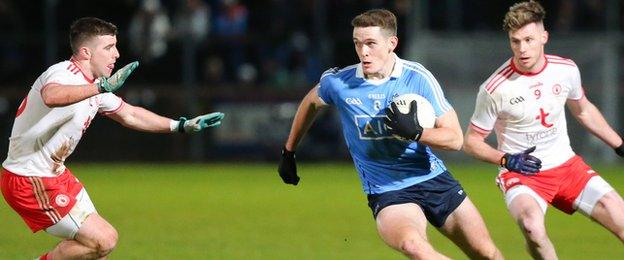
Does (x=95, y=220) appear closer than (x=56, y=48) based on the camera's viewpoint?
Yes

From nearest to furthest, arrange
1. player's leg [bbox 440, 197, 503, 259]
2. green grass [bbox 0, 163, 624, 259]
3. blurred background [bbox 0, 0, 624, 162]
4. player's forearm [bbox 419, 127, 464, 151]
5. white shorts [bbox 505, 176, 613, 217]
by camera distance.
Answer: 1. player's forearm [bbox 419, 127, 464, 151]
2. player's leg [bbox 440, 197, 503, 259]
3. white shorts [bbox 505, 176, 613, 217]
4. green grass [bbox 0, 163, 624, 259]
5. blurred background [bbox 0, 0, 624, 162]

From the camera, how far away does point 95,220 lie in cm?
932

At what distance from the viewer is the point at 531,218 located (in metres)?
9.61

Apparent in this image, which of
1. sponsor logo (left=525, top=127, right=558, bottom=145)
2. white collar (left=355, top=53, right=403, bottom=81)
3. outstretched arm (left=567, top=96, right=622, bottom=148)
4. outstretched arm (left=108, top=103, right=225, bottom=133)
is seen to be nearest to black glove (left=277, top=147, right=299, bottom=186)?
outstretched arm (left=108, top=103, right=225, bottom=133)

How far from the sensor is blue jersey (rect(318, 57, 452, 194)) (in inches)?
352

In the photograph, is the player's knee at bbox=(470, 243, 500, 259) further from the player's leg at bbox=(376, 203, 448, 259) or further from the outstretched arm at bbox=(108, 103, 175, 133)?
the outstretched arm at bbox=(108, 103, 175, 133)

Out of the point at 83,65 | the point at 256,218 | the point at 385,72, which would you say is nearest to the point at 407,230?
the point at 385,72

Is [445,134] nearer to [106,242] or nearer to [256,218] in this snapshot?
[106,242]

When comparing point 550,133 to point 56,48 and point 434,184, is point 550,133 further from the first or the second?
point 56,48

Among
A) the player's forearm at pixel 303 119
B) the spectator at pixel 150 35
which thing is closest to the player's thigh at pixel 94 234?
the player's forearm at pixel 303 119

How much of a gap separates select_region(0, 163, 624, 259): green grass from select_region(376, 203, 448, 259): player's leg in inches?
129

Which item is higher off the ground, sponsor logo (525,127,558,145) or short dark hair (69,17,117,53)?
short dark hair (69,17,117,53)

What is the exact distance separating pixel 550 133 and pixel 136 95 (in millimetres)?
14771

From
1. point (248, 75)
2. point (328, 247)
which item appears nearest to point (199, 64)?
point (248, 75)
